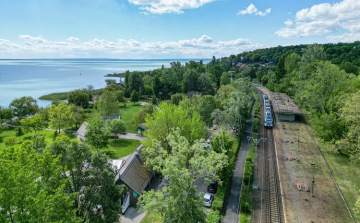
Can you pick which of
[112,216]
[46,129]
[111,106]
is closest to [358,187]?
[112,216]

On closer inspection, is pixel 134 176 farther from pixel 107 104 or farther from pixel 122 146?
pixel 107 104

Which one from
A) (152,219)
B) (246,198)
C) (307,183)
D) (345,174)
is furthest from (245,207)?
(345,174)

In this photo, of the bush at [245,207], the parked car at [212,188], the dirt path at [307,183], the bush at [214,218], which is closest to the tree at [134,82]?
the dirt path at [307,183]

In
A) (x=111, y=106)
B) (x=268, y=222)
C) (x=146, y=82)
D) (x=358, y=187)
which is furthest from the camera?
(x=146, y=82)

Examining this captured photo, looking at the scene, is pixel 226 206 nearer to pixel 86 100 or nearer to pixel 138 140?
pixel 138 140

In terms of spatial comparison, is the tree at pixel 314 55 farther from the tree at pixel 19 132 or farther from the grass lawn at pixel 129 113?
the tree at pixel 19 132

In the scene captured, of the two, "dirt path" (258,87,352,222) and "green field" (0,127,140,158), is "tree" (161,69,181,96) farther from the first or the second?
"dirt path" (258,87,352,222)
